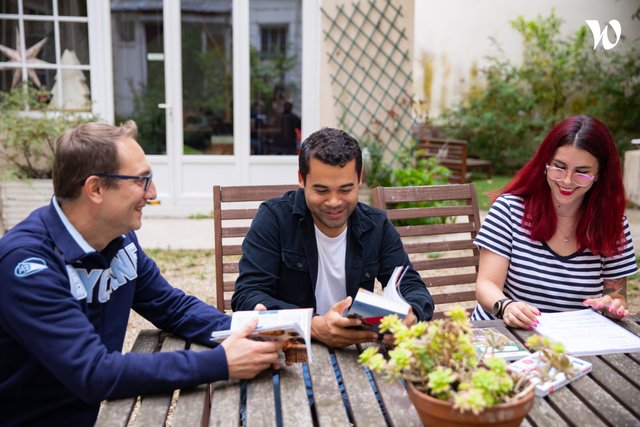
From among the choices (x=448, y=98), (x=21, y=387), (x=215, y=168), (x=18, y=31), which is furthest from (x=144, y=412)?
(x=448, y=98)

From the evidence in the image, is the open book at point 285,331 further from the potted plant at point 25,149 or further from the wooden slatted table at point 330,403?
the potted plant at point 25,149

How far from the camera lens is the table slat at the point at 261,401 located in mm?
1461

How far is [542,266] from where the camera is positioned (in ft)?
7.87

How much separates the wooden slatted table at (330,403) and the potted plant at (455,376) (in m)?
0.21

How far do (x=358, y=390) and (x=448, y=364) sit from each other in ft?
1.30

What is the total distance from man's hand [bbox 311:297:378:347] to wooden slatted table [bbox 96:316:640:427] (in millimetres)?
84

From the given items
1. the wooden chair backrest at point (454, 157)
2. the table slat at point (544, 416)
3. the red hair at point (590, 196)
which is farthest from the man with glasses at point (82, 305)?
the wooden chair backrest at point (454, 157)

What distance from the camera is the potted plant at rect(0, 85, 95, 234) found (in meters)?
6.04

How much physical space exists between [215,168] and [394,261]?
506cm

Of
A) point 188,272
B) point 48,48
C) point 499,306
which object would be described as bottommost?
point 188,272

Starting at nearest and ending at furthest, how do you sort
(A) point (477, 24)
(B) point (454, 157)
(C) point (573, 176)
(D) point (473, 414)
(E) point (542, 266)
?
(D) point (473, 414) → (C) point (573, 176) → (E) point (542, 266) → (B) point (454, 157) → (A) point (477, 24)

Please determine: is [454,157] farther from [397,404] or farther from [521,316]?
[397,404]

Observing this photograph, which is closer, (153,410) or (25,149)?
(153,410)

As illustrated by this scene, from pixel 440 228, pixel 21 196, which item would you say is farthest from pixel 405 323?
pixel 21 196
